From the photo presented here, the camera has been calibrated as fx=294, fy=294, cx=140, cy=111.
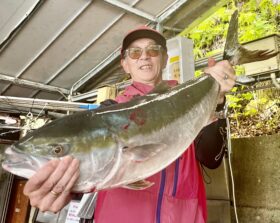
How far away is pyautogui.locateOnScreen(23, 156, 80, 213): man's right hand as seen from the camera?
129 centimetres

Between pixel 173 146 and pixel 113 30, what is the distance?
319cm

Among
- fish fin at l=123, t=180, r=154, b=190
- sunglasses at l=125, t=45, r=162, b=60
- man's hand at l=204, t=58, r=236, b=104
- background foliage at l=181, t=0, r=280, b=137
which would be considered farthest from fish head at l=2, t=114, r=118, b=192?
background foliage at l=181, t=0, r=280, b=137

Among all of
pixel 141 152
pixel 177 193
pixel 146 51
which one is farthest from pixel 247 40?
pixel 141 152

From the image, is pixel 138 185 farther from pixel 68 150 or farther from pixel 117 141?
pixel 68 150

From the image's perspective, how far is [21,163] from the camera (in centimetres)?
127

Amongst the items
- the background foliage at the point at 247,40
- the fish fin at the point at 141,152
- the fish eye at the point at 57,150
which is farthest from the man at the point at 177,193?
the background foliage at the point at 247,40

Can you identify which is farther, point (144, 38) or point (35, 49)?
point (35, 49)

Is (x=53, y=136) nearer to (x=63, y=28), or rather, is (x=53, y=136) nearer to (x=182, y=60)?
(x=182, y=60)

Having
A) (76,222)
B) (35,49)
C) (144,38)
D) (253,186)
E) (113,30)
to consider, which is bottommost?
(76,222)

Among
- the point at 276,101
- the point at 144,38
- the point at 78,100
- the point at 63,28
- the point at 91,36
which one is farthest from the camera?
the point at 78,100

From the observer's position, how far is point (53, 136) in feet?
4.46

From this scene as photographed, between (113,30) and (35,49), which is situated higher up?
(113,30)

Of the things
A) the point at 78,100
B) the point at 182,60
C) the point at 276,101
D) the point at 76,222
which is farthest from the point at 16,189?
the point at 276,101

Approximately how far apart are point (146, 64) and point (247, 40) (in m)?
2.95
